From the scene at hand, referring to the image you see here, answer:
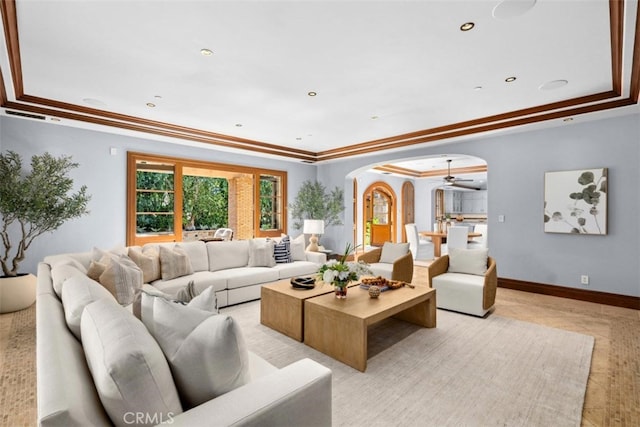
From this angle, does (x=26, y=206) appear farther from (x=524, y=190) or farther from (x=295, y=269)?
(x=524, y=190)

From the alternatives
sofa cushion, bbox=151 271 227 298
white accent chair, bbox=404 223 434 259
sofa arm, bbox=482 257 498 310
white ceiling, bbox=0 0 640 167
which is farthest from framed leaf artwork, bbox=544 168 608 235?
sofa cushion, bbox=151 271 227 298

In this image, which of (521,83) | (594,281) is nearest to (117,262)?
(521,83)

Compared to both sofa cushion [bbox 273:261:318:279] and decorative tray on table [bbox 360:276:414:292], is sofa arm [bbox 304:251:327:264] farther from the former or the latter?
decorative tray on table [bbox 360:276:414:292]

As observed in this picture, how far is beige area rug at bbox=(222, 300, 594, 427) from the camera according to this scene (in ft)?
6.66

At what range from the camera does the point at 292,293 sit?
333cm

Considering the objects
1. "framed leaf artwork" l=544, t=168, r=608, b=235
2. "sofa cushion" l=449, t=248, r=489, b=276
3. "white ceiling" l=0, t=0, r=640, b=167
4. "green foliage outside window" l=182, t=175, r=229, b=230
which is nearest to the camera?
"white ceiling" l=0, t=0, r=640, b=167

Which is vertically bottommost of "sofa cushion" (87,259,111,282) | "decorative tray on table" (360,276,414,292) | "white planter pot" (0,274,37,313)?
"white planter pot" (0,274,37,313)

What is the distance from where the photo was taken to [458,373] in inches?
99.0

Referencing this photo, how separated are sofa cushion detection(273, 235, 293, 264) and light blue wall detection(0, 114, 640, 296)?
2.53 meters

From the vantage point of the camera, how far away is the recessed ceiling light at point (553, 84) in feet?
11.5

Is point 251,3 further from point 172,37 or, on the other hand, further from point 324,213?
point 324,213

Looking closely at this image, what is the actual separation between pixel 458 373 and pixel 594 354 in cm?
141

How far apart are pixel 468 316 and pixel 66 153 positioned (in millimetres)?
5938

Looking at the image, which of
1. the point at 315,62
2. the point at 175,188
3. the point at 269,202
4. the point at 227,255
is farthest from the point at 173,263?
the point at 269,202
